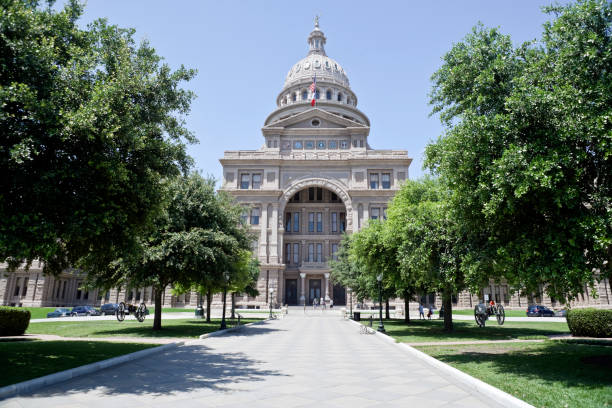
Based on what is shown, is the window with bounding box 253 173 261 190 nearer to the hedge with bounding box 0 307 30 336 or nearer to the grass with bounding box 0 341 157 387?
the hedge with bounding box 0 307 30 336

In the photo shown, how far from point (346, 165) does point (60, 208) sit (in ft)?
181

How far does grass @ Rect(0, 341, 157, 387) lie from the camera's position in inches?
364

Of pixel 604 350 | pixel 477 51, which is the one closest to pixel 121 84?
pixel 477 51

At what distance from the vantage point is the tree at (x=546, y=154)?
28.9 ft

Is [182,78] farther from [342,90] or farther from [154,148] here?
[342,90]

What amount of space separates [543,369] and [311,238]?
5448cm

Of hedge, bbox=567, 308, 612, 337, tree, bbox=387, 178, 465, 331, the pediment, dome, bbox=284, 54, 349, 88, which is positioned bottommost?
hedge, bbox=567, 308, 612, 337

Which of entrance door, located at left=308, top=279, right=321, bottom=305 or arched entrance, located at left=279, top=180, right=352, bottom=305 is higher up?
arched entrance, located at left=279, top=180, right=352, bottom=305

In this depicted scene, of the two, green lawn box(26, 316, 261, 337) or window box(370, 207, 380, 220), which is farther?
window box(370, 207, 380, 220)

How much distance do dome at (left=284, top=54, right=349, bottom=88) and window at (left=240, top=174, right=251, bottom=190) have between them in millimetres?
30612

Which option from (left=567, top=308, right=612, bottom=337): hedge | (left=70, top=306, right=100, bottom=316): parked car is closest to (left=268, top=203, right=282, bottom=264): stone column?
(left=70, top=306, right=100, bottom=316): parked car

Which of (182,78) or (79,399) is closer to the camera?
(79,399)

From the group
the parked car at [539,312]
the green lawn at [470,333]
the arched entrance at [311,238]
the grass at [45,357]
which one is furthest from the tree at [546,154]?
the arched entrance at [311,238]

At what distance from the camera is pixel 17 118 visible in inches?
371
